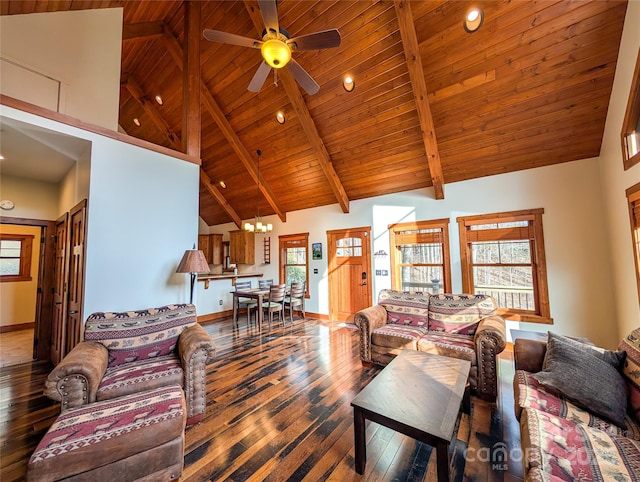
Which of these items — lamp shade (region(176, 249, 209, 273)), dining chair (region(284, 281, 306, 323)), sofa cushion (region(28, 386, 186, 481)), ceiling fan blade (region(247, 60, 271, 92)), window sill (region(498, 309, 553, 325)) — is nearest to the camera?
sofa cushion (region(28, 386, 186, 481))

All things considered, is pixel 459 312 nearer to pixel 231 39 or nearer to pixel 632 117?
pixel 632 117

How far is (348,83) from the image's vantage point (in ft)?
12.3

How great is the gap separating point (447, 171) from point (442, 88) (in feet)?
4.51

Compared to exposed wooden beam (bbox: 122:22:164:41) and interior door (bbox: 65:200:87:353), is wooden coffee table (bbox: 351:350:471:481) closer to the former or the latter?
interior door (bbox: 65:200:87:353)

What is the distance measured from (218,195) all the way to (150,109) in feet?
7.90

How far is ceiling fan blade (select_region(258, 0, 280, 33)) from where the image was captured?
6.63 ft

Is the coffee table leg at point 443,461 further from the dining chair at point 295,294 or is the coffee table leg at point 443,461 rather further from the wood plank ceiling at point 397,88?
the dining chair at point 295,294

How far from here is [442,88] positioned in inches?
135

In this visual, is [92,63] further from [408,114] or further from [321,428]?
[321,428]

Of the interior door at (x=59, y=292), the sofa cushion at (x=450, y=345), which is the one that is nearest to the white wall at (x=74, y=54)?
the interior door at (x=59, y=292)

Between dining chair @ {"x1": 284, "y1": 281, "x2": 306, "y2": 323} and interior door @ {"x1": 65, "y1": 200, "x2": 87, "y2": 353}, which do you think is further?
dining chair @ {"x1": 284, "y1": 281, "x2": 306, "y2": 323}

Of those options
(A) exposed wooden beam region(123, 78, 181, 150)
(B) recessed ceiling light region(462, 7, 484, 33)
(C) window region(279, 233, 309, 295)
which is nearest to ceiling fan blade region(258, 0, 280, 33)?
(B) recessed ceiling light region(462, 7, 484, 33)

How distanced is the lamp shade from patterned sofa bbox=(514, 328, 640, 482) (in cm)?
324

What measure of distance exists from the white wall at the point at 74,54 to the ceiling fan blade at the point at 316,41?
2726mm
